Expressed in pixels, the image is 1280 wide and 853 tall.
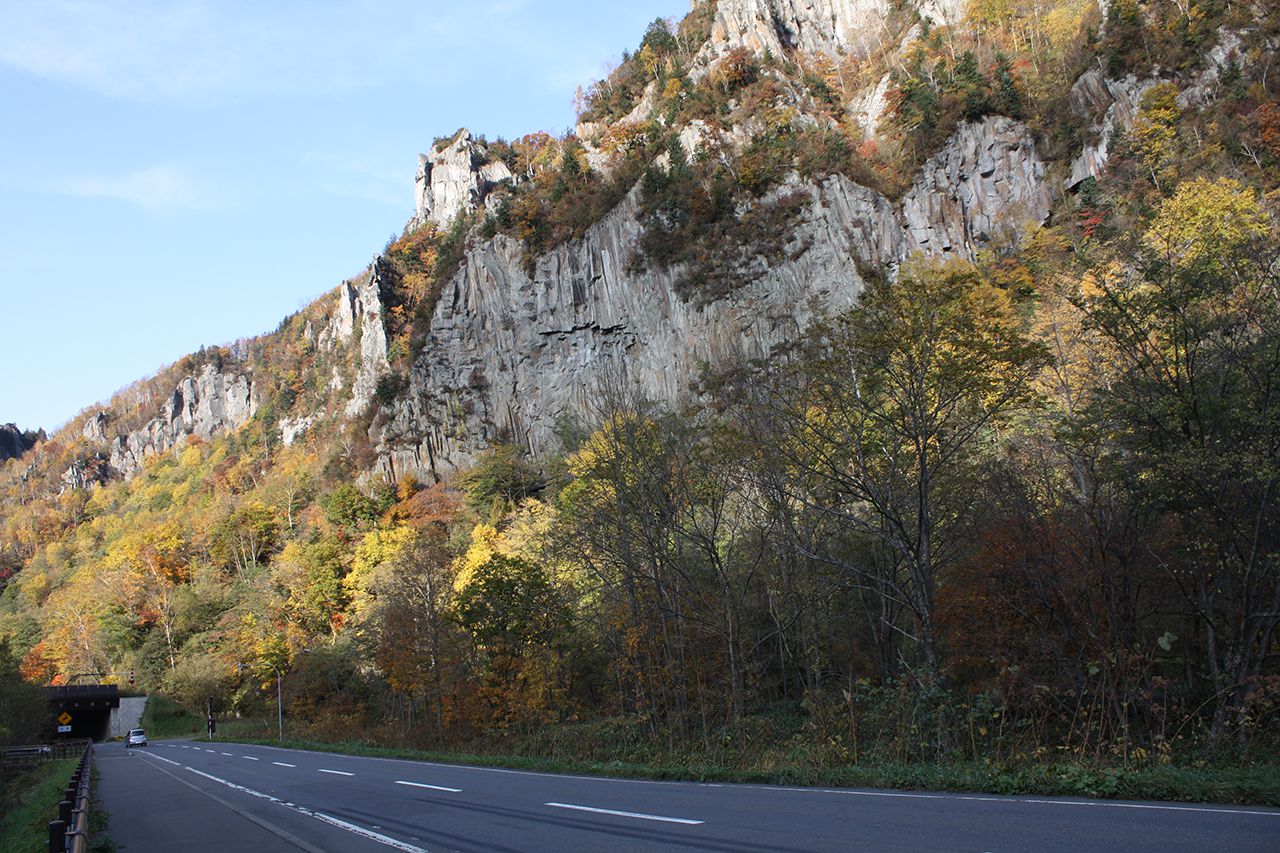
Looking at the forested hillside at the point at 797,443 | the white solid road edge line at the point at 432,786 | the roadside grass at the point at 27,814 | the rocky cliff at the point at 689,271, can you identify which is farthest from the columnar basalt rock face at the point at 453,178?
the white solid road edge line at the point at 432,786

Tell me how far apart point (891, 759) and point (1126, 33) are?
6902cm

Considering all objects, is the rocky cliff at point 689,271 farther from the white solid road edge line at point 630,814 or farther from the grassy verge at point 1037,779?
the white solid road edge line at point 630,814

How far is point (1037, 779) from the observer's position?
9164 mm

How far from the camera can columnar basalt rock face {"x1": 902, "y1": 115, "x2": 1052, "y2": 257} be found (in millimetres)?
61219

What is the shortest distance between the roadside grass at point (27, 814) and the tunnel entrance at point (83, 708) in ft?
108

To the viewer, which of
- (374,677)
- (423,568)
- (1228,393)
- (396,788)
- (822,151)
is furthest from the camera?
(822,151)

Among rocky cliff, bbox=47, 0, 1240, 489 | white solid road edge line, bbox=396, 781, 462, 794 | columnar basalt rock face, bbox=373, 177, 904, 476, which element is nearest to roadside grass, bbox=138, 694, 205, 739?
columnar basalt rock face, bbox=373, 177, 904, 476

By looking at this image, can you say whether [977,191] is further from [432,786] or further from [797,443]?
[432,786]

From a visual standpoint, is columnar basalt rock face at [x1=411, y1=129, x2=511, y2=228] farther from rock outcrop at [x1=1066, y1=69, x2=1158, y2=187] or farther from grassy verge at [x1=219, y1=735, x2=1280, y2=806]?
grassy verge at [x1=219, y1=735, x2=1280, y2=806]

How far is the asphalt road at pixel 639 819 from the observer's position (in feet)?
21.5

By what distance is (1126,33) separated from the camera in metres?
59.7

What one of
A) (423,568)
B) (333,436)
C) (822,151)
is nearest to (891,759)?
(423,568)

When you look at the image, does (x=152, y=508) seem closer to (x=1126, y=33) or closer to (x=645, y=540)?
(x=645, y=540)

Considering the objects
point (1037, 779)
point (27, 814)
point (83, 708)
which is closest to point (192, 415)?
point (83, 708)
